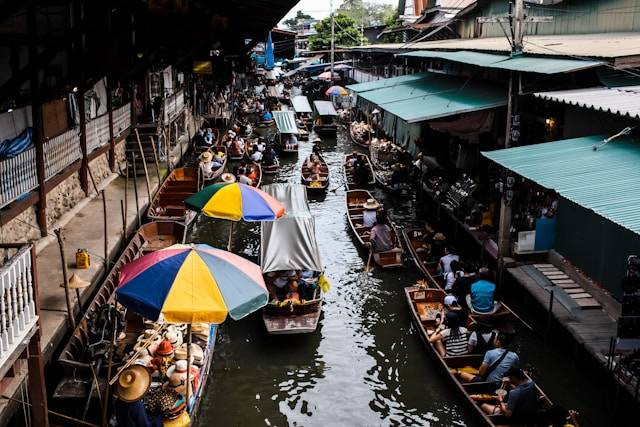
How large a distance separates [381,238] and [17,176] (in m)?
8.84

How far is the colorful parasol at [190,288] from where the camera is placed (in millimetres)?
7605

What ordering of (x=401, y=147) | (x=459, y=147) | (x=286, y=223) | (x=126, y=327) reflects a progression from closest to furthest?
(x=126, y=327) < (x=286, y=223) < (x=459, y=147) < (x=401, y=147)

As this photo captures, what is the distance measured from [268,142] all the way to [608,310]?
2379cm

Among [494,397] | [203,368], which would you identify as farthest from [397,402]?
[203,368]

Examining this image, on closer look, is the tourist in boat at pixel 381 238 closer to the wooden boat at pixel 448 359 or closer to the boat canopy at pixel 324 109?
the wooden boat at pixel 448 359

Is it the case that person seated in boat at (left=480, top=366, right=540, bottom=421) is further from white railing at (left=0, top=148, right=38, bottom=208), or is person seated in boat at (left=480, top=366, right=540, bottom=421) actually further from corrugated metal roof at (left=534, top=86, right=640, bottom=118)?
white railing at (left=0, top=148, right=38, bottom=208)

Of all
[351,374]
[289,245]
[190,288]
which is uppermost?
[190,288]

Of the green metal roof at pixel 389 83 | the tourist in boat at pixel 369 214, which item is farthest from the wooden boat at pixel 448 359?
the green metal roof at pixel 389 83

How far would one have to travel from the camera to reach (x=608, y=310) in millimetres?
11953

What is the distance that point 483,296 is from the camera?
12117mm

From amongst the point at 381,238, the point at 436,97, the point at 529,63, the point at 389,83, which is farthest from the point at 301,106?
the point at 529,63

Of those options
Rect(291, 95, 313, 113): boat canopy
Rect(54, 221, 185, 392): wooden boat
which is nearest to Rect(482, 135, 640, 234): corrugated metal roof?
Rect(54, 221, 185, 392): wooden boat

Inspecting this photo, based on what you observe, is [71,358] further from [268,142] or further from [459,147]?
[268,142]

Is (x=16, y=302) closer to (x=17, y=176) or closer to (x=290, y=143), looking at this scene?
(x=17, y=176)
